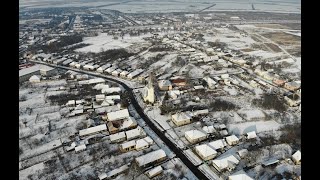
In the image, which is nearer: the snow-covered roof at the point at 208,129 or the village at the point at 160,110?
the village at the point at 160,110

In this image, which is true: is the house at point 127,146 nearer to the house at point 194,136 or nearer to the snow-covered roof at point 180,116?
the house at point 194,136

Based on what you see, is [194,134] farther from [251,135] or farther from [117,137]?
[117,137]

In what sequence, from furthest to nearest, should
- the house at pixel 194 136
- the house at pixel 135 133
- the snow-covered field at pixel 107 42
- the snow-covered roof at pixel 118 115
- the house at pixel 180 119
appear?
1. the snow-covered field at pixel 107 42
2. the snow-covered roof at pixel 118 115
3. the house at pixel 180 119
4. the house at pixel 135 133
5. the house at pixel 194 136

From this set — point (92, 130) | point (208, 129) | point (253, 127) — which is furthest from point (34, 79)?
point (253, 127)

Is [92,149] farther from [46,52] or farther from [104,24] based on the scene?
[104,24]

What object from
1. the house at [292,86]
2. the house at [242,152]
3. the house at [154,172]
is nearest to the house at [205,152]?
the house at [242,152]

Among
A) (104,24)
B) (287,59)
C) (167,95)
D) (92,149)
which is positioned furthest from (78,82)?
(104,24)

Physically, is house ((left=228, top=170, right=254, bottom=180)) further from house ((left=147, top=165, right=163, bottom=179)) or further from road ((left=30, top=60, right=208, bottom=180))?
house ((left=147, top=165, right=163, bottom=179))
